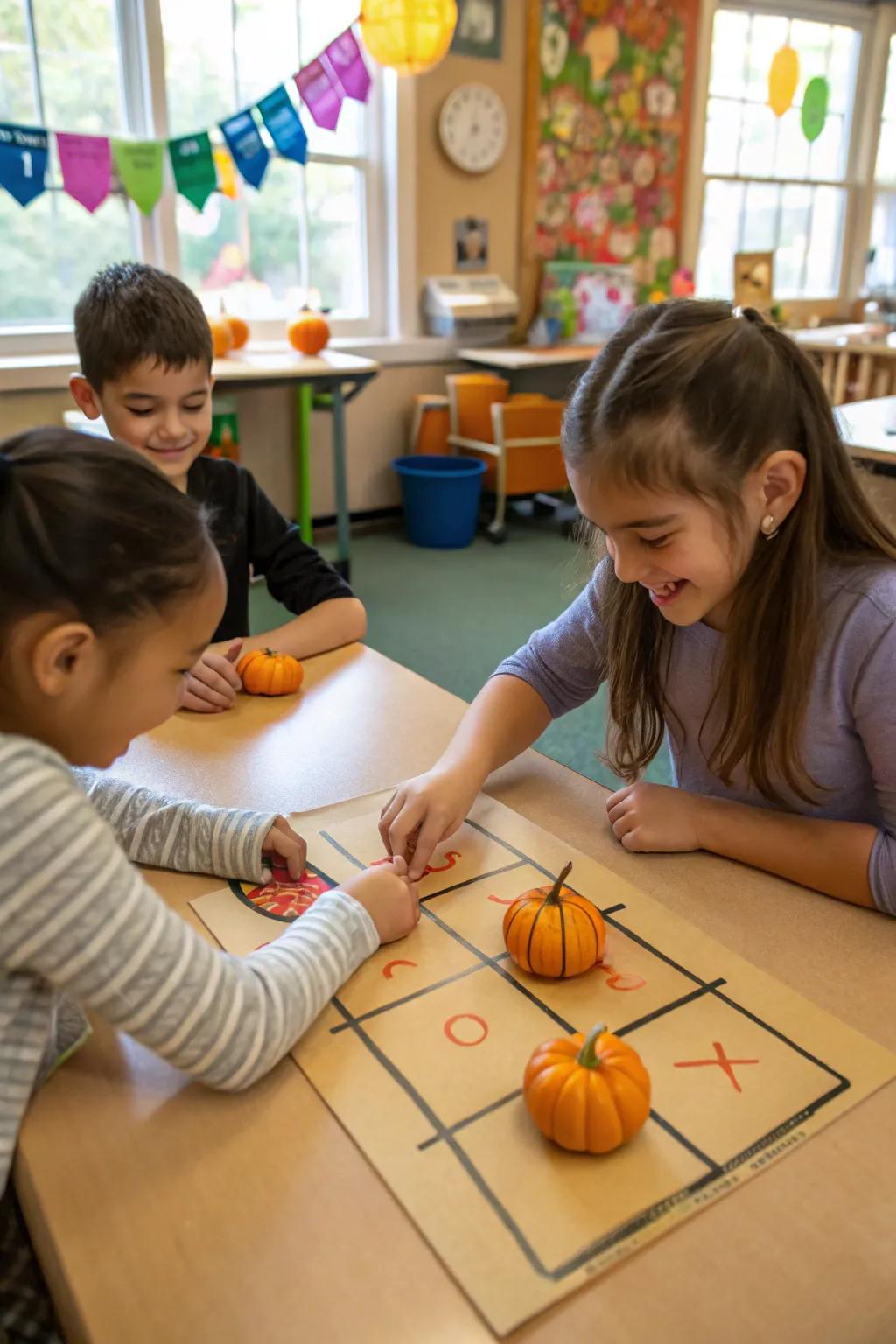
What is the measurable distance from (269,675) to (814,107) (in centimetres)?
554

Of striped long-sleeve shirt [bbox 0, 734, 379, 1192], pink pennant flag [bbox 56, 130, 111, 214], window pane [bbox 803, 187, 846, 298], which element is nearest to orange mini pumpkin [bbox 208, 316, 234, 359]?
pink pennant flag [bbox 56, 130, 111, 214]

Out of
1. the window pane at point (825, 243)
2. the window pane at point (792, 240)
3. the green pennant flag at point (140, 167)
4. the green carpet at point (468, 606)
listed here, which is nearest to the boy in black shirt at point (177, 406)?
the green carpet at point (468, 606)

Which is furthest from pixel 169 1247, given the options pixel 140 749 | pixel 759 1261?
pixel 140 749

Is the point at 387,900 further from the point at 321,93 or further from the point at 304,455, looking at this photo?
the point at 321,93

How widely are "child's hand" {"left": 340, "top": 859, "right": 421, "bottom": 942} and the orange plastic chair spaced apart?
11.7 feet

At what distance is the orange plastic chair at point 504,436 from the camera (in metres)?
4.20

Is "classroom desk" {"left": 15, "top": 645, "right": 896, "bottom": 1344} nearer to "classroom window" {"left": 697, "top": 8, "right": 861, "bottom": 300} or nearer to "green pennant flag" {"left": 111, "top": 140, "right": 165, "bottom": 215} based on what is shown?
"green pennant flag" {"left": 111, "top": 140, "right": 165, "bottom": 215}

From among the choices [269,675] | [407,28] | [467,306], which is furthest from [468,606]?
[269,675]

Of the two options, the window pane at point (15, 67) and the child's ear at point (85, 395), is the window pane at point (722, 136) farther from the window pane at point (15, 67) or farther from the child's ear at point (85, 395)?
the child's ear at point (85, 395)

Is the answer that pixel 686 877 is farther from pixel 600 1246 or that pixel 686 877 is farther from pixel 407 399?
pixel 407 399

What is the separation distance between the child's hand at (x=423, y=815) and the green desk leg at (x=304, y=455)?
122 inches

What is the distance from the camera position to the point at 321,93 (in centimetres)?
355

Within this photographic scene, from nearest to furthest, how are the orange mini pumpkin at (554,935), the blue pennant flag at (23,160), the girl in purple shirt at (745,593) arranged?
the orange mini pumpkin at (554,935)
the girl in purple shirt at (745,593)
the blue pennant flag at (23,160)

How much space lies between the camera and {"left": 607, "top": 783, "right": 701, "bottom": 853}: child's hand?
867mm
